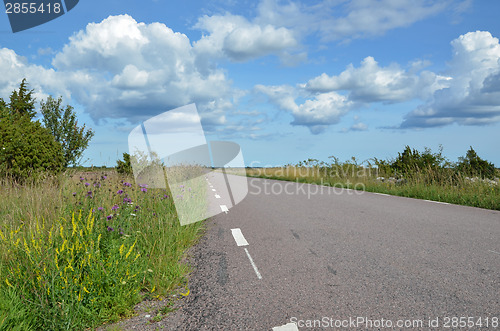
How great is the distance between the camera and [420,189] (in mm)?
13406

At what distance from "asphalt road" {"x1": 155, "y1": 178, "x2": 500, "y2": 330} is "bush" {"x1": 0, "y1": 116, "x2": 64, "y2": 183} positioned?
731cm

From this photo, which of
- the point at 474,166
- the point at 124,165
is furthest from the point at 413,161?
the point at 124,165

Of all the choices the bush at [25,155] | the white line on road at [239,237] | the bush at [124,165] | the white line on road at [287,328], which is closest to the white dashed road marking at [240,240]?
the white line on road at [239,237]

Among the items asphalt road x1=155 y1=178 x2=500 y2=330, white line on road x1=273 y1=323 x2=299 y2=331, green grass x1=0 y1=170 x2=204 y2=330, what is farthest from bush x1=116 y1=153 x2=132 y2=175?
white line on road x1=273 y1=323 x2=299 y2=331

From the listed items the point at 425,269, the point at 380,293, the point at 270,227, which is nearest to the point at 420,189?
the point at 270,227

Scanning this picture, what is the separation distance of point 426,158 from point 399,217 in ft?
38.5

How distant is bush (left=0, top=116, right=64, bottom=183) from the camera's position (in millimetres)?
11102

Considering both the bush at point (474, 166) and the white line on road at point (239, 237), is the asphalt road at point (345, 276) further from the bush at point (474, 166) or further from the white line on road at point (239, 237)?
the bush at point (474, 166)

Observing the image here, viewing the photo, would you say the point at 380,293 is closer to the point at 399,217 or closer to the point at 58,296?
the point at 58,296

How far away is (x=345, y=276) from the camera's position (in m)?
4.16

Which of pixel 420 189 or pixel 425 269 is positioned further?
pixel 420 189

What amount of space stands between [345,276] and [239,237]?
256 cm

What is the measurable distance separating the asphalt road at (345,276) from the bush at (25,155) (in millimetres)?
7305

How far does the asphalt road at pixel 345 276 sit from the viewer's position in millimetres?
3162
